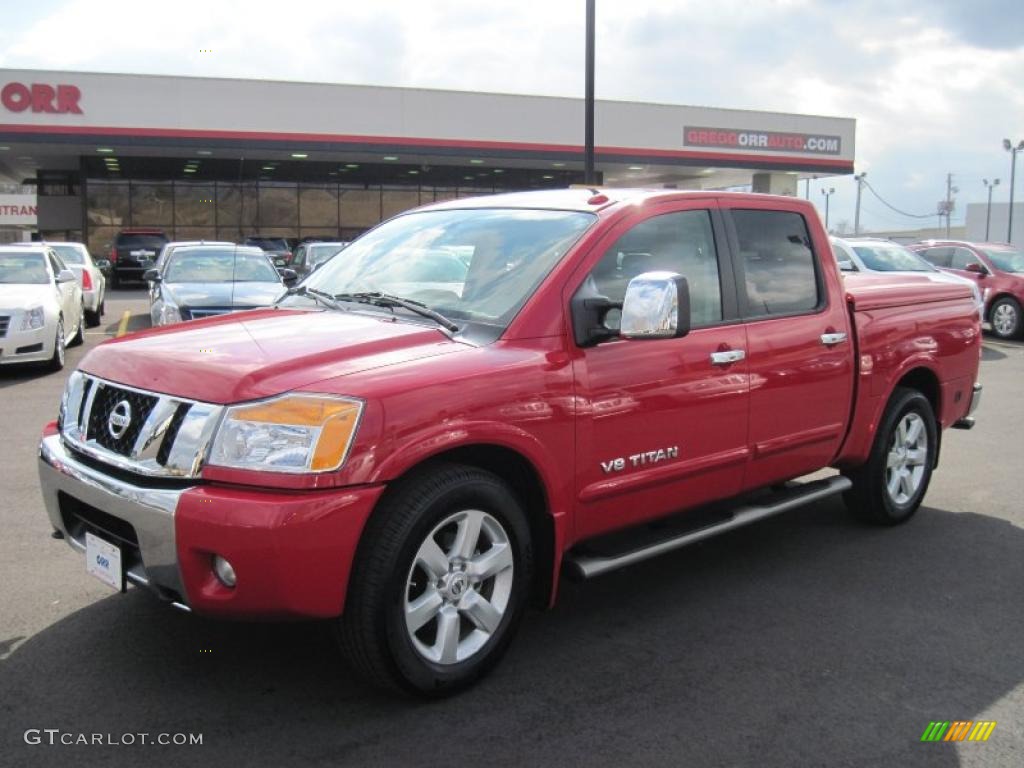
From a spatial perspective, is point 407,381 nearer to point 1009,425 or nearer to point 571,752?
point 571,752

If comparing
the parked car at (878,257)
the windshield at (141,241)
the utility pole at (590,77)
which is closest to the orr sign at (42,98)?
the windshield at (141,241)

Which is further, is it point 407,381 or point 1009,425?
point 1009,425

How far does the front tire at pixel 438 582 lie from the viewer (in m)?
3.09

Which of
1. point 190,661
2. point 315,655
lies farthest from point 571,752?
point 190,661

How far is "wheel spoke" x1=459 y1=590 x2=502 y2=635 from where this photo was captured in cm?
339

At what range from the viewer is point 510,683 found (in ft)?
11.6

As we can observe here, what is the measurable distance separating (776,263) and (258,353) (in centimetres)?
271

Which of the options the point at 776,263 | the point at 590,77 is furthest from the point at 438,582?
the point at 590,77

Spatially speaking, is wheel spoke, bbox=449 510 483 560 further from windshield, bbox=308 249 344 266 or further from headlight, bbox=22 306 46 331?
windshield, bbox=308 249 344 266

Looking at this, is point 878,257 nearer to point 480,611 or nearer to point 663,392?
point 663,392

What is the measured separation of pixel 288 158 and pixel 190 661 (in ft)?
104

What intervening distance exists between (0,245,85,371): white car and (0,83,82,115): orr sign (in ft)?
61.4

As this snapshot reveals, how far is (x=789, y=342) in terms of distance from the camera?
4586 millimetres

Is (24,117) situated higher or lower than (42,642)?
higher
